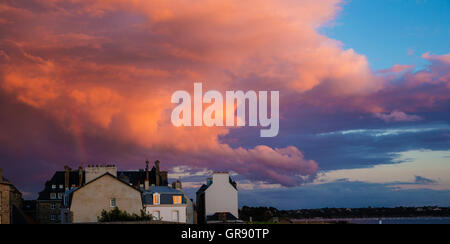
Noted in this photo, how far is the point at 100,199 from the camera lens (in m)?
Result: 80.8

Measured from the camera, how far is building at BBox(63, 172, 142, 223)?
79.6 meters

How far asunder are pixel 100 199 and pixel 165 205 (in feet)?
60.0

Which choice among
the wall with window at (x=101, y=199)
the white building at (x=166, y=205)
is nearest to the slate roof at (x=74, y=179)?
the white building at (x=166, y=205)

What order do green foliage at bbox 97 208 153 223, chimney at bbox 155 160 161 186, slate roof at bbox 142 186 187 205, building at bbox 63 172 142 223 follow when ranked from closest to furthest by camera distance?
1. green foliage at bbox 97 208 153 223
2. building at bbox 63 172 142 223
3. slate roof at bbox 142 186 187 205
4. chimney at bbox 155 160 161 186

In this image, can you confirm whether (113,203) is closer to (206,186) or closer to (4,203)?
(4,203)

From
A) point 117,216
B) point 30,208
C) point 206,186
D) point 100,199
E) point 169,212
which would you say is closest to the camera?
point 117,216

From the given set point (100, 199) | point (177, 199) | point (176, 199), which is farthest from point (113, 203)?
point (177, 199)

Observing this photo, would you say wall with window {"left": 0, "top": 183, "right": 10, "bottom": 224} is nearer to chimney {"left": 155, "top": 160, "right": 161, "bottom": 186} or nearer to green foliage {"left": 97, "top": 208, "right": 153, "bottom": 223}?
green foliage {"left": 97, "top": 208, "right": 153, "bottom": 223}

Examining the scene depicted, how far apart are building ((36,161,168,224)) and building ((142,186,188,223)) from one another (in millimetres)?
32102

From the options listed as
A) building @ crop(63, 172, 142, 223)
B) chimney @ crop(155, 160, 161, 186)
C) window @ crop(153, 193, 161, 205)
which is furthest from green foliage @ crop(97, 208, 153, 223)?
chimney @ crop(155, 160, 161, 186)
